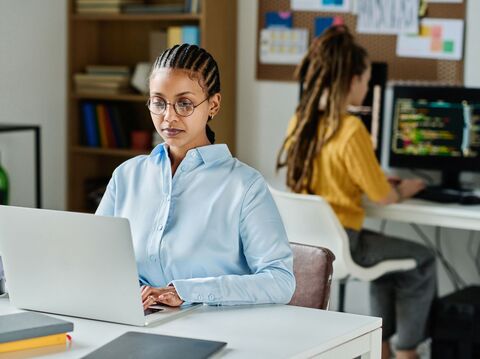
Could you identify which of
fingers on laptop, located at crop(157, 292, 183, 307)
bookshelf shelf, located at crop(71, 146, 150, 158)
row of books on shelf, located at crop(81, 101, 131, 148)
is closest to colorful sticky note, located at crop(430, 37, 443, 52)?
bookshelf shelf, located at crop(71, 146, 150, 158)

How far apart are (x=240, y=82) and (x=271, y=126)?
0.83 ft

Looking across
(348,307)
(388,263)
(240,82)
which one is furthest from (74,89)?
(388,263)

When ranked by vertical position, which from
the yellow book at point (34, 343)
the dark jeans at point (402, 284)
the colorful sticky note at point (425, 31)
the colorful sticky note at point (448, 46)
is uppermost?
the colorful sticky note at point (425, 31)

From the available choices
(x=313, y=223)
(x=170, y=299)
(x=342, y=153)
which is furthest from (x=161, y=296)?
(x=342, y=153)

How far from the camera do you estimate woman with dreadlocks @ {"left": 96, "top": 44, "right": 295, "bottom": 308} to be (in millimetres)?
1912

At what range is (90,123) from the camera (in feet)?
15.9

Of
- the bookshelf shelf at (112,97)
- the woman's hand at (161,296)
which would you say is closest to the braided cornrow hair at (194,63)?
the woman's hand at (161,296)

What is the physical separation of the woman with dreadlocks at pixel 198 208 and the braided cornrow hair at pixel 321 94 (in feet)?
4.74

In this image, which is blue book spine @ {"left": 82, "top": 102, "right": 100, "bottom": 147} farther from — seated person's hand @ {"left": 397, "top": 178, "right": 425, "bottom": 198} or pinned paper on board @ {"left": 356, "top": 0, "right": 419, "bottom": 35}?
seated person's hand @ {"left": 397, "top": 178, "right": 425, "bottom": 198}

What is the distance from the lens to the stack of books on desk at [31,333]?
5.20ft

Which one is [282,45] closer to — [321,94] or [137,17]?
[137,17]

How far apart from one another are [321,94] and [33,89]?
1753 mm

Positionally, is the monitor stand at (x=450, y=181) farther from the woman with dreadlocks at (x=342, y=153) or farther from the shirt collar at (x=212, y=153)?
the shirt collar at (x=212, y=153)

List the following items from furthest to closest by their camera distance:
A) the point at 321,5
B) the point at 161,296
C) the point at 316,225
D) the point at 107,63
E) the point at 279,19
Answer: the point at 107,63 < the point at 279,19 < the point at 321,5 < the point at 316,225 < the point at 161,296
